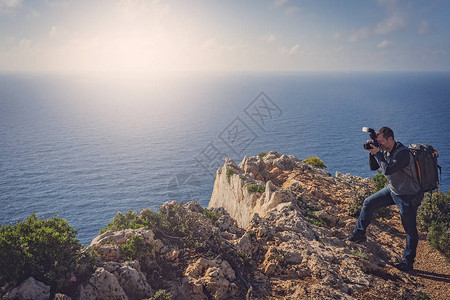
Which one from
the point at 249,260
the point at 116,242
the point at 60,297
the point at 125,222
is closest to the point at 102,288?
the point at 60,297

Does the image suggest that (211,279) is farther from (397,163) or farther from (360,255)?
(397,163)

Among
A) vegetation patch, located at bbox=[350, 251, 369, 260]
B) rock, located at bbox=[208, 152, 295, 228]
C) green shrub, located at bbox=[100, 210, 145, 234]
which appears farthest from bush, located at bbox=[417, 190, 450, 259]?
green shrub, located at bbox=[100, 210, 145, 234]

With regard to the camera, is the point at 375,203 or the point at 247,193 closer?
the point at 375,203

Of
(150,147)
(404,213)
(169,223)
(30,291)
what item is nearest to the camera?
(30,291)

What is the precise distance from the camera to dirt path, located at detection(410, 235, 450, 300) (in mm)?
9039

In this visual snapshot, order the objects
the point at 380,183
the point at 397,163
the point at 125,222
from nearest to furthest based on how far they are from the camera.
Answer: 1. the point at 397,163
2. the point at 125,222
3. the point at 380,183

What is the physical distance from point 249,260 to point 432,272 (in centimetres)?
636

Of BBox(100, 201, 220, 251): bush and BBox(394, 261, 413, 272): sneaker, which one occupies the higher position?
BBox(100, 201, 220, 251): bush

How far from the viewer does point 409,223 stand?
937 cm

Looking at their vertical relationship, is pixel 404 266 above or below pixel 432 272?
above

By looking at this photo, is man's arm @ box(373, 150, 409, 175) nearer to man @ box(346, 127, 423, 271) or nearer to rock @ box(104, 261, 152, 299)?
man @ box(346, 127, 423, 271)

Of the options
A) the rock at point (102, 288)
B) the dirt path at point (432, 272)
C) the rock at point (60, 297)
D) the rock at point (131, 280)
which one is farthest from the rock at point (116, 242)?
the dirt path at point (432, 272)

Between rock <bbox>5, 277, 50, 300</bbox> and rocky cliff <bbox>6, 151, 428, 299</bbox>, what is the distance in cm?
4

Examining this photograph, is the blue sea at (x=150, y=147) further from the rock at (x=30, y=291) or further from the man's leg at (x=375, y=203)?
the man's leg at (x=375, y=203)
